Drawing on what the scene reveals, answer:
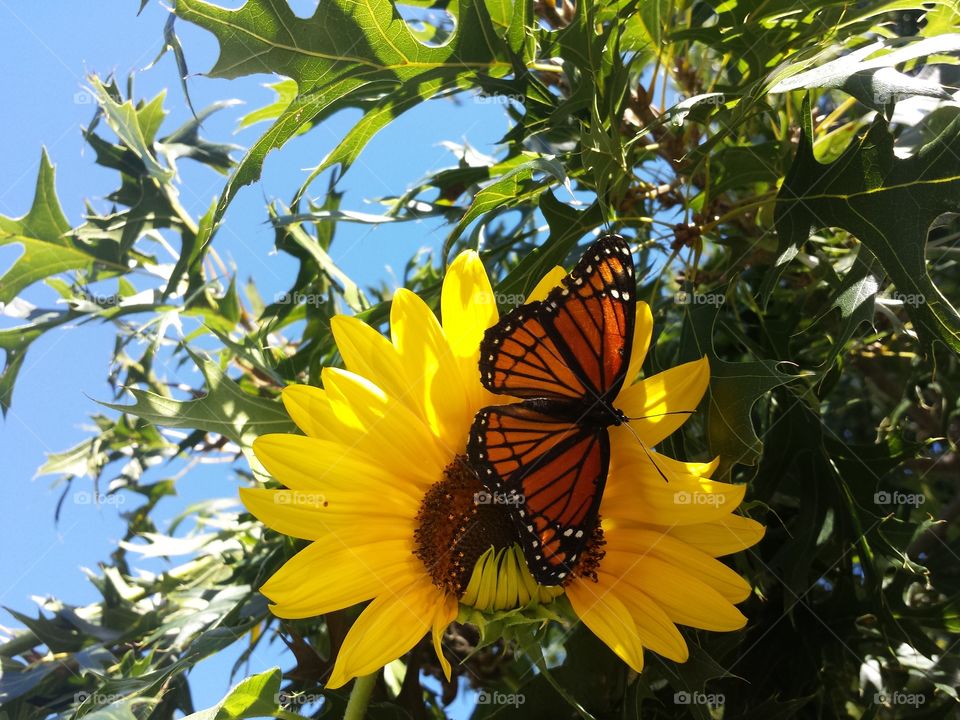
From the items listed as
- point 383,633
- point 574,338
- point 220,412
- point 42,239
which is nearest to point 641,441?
point 574,338

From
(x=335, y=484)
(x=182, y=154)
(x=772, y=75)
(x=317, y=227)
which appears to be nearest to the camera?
(x=335, y=484)

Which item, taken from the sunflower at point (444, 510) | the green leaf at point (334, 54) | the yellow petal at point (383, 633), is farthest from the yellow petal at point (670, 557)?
the green leaf at point (334, 54)

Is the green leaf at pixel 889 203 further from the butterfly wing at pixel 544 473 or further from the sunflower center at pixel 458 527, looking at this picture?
the sunflower center at pixel 458 527

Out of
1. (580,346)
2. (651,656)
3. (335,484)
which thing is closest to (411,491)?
(335,484)

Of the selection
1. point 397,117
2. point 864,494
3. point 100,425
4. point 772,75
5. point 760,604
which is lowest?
point 760,604

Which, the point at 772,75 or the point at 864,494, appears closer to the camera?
the point at 772,75

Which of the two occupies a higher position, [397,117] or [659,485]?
[397,117]

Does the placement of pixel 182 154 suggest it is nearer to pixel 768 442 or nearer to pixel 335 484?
pixel 335 484

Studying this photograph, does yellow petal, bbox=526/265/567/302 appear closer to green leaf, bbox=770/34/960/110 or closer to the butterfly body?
the butterfly body
